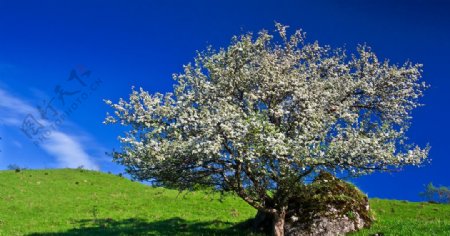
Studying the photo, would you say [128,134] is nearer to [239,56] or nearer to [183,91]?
[183,91]

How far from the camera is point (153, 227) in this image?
114 feet

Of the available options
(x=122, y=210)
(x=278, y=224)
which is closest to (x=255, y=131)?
(x=278, y=224)

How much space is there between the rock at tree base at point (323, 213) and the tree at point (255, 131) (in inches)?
71.6

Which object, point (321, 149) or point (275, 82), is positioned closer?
point (321, 149)

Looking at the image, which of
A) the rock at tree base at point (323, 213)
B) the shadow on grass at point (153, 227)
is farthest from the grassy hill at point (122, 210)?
the rock at tree base at point (323, 213)

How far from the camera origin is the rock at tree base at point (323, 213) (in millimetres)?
28953

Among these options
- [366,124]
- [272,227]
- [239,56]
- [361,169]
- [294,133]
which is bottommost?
[272,227]

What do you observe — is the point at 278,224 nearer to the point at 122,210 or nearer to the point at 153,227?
the point at 153,227

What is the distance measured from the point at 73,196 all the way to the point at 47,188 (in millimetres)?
5206

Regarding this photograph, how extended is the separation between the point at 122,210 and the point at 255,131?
25.0 meters

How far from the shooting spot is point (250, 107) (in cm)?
2550

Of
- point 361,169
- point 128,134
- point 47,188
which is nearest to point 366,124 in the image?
point 361,169

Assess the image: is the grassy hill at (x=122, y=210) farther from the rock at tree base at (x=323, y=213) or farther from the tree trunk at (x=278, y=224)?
the tree trunk at (x=278, y=224)

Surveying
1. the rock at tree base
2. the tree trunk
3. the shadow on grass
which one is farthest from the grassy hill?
the tree trunk
